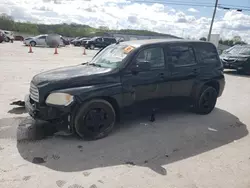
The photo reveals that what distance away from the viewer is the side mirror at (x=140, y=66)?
4758 millimetres

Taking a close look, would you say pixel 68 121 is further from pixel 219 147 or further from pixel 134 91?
pixel 219 147

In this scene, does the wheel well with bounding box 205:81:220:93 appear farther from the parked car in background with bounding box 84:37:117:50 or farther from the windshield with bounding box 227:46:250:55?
the parked car in background with bounding box 84:37:117:50

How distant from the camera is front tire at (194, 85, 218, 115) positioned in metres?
6.12

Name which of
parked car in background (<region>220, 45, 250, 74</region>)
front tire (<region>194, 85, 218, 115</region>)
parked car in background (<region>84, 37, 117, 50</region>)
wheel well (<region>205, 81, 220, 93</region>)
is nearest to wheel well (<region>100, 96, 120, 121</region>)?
front tire (<region>194, 85, 218, 115</region>)

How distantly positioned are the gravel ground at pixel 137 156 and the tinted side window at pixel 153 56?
4.15ft

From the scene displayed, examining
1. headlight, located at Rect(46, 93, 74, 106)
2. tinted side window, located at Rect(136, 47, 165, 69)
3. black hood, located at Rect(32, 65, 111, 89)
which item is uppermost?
tinted side window, located at Rect(136, 47, 165, 69)

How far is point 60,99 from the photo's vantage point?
4141 millimetres

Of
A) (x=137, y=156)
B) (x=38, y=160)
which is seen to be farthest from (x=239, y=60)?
(x=38, y=160)

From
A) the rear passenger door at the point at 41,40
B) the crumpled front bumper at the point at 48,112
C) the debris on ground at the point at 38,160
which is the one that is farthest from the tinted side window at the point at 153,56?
the rear passenger door at the point at 41,40

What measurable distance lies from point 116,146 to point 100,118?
582 millimetres

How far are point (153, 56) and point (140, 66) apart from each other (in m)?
0.56

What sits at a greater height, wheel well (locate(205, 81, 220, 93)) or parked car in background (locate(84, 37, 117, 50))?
wheel well (locate(205, 81, 220, 93))

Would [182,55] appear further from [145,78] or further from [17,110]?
[17,110]

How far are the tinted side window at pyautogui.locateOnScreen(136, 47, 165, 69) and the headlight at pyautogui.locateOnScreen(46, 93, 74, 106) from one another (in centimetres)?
162
